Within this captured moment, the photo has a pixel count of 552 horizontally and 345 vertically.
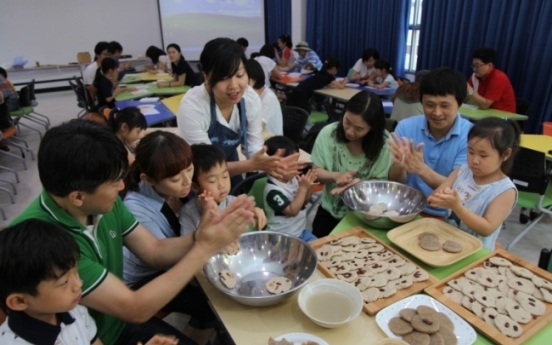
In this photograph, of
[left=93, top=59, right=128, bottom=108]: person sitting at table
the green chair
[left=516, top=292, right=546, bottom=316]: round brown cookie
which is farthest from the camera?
[left=93, top=59, right=128, bottom=108]: person sitting at table

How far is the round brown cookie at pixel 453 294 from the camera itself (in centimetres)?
107

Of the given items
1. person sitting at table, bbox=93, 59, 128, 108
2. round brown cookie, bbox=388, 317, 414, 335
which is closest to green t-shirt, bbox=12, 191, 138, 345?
round brown cookie, bbox=388, 317, 414, 335

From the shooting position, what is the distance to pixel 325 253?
130 cm

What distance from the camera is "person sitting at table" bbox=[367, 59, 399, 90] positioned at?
5.36 meters

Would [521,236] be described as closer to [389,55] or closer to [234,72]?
[234,72]

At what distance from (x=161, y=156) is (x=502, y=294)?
1220 mm

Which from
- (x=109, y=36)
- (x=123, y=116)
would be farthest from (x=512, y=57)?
(x=109, y=36)

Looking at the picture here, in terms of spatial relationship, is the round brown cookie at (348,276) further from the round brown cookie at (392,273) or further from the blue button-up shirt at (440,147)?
the blue button-up shirt at (440,147)

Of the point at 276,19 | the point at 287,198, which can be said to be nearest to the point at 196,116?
the point at 287,198

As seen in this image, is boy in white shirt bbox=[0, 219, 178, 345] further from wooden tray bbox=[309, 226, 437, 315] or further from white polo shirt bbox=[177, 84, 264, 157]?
white polo shirt bbox=[177, 84, 264, 157]

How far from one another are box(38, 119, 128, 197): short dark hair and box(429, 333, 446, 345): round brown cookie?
0.95 metres

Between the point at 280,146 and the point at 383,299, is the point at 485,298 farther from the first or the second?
the point at 280,146

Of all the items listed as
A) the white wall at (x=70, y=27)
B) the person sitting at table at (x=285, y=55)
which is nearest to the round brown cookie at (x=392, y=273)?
the person sitting at table at (x=285, y=55)

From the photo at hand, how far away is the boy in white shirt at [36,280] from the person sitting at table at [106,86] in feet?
13.6
